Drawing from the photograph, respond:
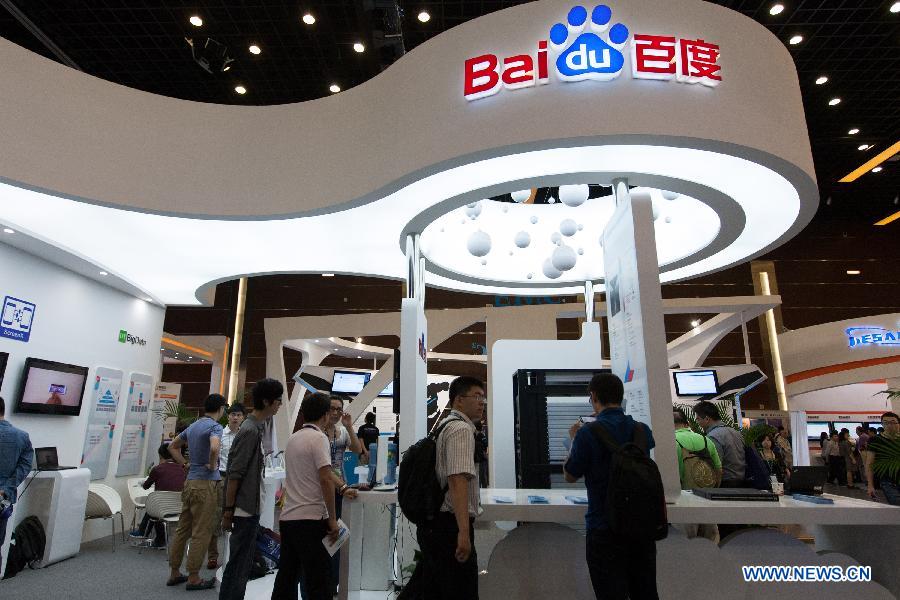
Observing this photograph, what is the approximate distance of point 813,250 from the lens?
14.9 metres

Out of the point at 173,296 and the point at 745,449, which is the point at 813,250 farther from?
the point at 173,296

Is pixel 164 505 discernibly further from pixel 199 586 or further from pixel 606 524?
pixel 606 524

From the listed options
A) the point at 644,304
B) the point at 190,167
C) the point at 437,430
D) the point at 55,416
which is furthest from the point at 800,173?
the point at 55,416

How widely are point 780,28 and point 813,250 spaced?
8.94m

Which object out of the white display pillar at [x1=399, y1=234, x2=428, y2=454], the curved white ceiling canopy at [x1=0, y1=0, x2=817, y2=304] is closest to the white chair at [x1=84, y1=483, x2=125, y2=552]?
the curved white ceiling canopy at [x1=0, y1=0, x2=817, y2=304]

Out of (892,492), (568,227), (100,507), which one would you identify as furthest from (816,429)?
(100,507)

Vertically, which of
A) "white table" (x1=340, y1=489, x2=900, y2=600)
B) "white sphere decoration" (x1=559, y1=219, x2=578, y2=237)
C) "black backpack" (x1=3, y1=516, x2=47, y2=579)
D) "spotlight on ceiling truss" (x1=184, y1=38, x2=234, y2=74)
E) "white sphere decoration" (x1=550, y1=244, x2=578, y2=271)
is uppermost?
"spotlight on ceiling truss" (x1=184, y1=38, x2=234, y2=74)

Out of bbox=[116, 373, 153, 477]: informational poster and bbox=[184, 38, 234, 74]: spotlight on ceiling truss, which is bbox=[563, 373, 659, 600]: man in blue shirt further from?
bbox=[184, 38, 234, 74]: spotlight on ceiling truss

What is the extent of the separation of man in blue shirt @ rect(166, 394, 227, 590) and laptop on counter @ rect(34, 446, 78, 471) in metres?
1.73

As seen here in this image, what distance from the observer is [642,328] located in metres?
3.34

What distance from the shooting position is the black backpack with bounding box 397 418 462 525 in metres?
2.32

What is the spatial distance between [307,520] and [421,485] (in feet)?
2.69

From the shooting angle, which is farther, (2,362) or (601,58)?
(2,362)

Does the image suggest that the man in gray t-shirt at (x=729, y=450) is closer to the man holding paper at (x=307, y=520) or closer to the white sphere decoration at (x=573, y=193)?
the white sphere decoration at (x=573, y=193)
